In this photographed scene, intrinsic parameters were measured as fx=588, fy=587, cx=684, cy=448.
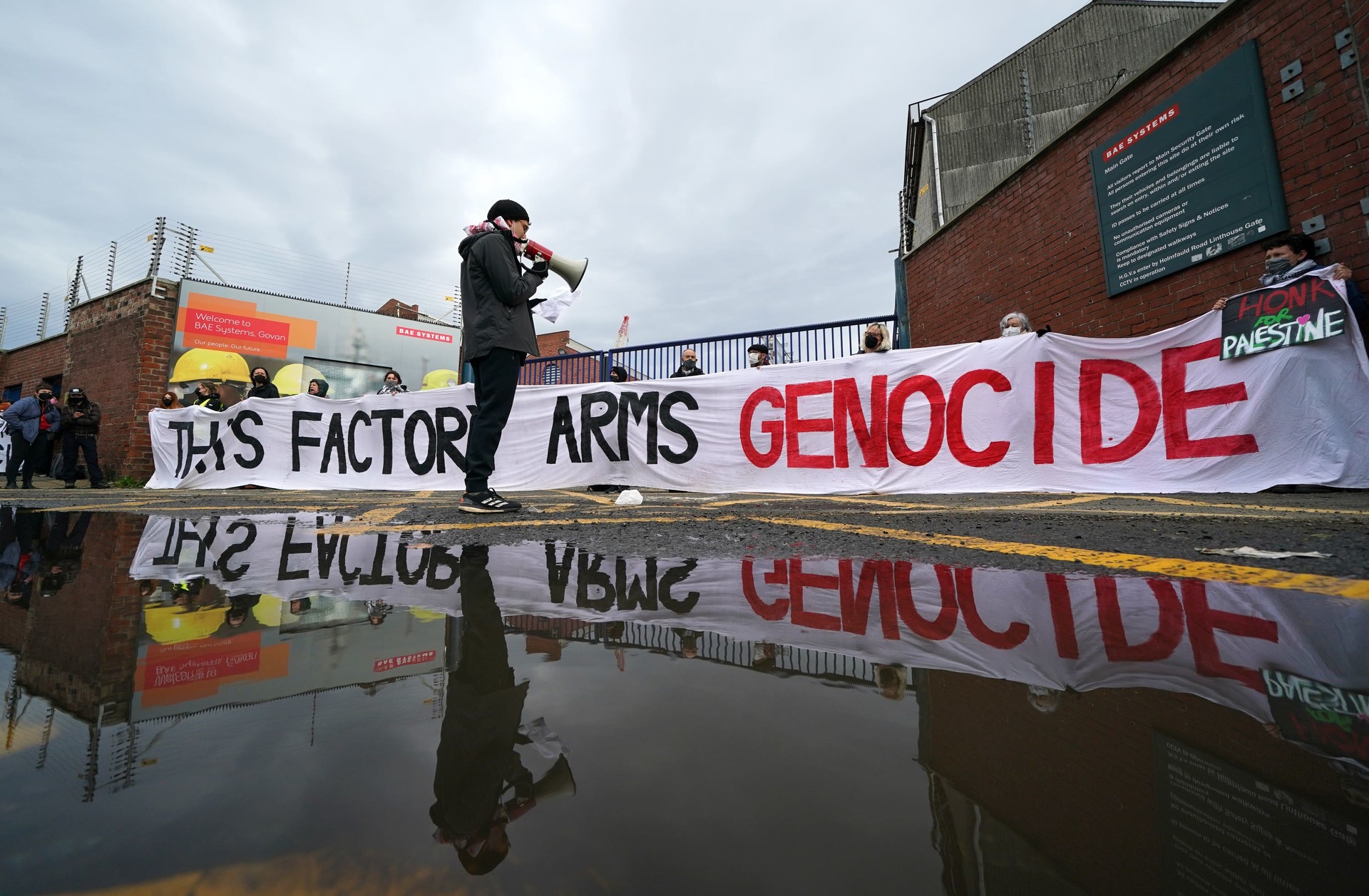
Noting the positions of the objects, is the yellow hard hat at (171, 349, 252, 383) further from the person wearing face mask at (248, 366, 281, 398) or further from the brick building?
the person wearing face mask at (248, 366, 281, 398)

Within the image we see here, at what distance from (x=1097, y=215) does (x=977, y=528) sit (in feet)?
17.0

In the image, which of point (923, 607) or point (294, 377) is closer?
point (923, 607)

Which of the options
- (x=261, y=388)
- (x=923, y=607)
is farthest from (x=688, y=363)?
(x=923, y=607)

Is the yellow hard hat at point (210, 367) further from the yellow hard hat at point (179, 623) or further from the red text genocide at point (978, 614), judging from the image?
the red text genocide at point (978, 614)

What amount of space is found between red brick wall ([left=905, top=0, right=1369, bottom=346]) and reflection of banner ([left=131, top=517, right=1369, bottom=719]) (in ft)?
14.8

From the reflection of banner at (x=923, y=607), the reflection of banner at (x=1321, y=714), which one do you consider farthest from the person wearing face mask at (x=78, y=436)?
the reflection of banner at (x=1321, y=714)

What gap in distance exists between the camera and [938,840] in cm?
47

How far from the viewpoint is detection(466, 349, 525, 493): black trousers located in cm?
382

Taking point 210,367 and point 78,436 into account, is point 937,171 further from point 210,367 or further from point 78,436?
point 78,436

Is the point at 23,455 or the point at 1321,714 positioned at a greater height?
the point at 23,455

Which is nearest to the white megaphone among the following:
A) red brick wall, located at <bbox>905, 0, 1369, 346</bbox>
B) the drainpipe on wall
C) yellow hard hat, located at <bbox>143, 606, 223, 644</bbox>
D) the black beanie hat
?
the black beanie hat

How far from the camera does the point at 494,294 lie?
3947mm

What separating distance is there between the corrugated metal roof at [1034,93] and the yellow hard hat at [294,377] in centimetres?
1613

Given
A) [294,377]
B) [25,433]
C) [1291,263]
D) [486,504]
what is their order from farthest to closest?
1. [294,377]
2. [25,433]
3. [1291,263]
4. [486,504]
